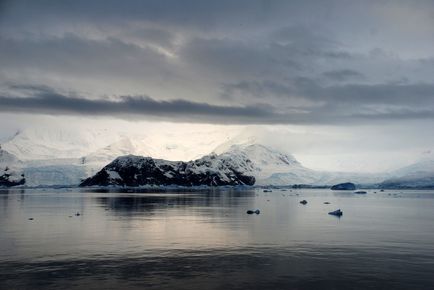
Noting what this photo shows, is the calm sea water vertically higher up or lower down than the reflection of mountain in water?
lower down

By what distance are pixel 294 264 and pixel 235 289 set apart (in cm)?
865

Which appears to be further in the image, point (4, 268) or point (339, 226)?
point (339, 226)

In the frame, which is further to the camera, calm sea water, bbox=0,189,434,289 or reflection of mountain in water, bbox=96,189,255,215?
reflection of mountain in water, bbox=96,189,255,215

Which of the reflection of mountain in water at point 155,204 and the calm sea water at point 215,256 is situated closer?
the calm sea water at point 215,256

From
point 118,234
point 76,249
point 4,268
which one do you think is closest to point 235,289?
point 4,268

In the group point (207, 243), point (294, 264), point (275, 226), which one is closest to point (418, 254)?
point (294, 264)

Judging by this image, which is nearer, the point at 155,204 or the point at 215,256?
the point at 215,256

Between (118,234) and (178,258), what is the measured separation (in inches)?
646

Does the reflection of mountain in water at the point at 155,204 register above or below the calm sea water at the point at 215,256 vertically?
above

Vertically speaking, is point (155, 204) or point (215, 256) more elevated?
point (155, 204)

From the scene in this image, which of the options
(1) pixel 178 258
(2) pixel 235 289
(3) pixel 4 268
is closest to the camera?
(2) pixel 235 289

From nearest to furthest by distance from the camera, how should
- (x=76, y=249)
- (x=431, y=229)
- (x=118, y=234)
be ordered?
(x=76, y=249) < (x=118, y=234) < (x=431, y=229)

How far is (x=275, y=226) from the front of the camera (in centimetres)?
5984

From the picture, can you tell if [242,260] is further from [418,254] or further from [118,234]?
[118,234]
